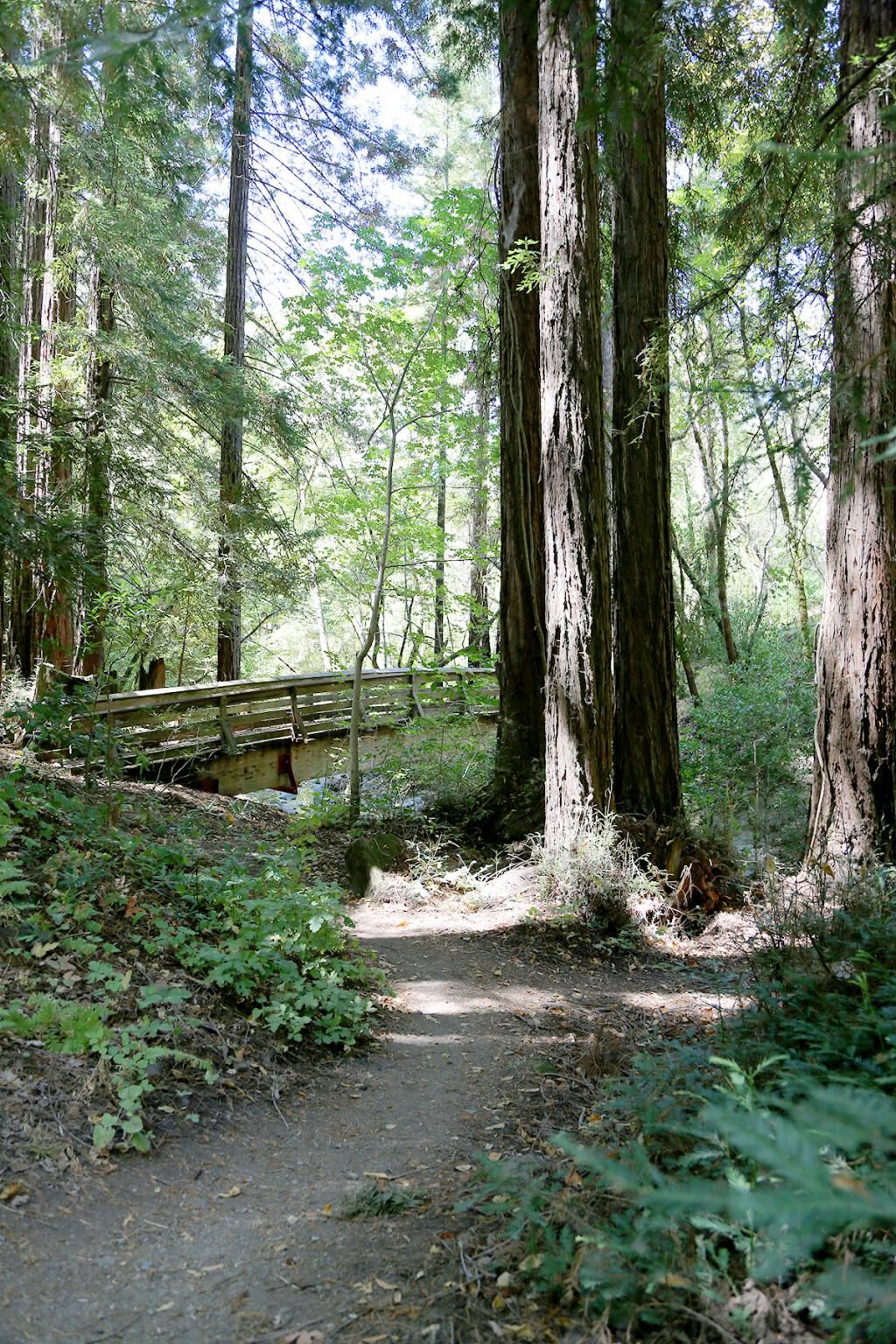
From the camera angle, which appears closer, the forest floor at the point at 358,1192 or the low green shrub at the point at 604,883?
the forest floor at the point at 358,1192

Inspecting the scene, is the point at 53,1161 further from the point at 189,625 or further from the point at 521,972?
the point at 189,625

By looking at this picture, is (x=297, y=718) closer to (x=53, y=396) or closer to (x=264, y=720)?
(x=264, y=720)

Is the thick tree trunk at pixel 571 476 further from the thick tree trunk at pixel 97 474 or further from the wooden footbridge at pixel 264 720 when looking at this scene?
the thick tree trunk at pixel 97 474

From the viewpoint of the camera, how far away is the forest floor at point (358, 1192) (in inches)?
94.0

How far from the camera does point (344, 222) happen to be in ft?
50.1

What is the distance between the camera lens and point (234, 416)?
12031 millimetres

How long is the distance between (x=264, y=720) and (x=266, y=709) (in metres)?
0.21

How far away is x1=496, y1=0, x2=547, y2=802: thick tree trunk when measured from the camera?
8.34 metres

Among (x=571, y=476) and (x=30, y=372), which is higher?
(x=30, y=372)

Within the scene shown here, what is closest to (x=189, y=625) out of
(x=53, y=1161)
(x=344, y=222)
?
(x=344, y=222)

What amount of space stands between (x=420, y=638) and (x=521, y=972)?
4936 mm

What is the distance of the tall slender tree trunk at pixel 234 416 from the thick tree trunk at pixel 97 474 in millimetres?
1571

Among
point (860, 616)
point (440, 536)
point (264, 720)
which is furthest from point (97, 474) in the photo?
point (440, 536)

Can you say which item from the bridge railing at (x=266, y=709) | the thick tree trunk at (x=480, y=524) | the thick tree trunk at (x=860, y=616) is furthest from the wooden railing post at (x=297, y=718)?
the thick tree trunk at (x=860, y=616)
